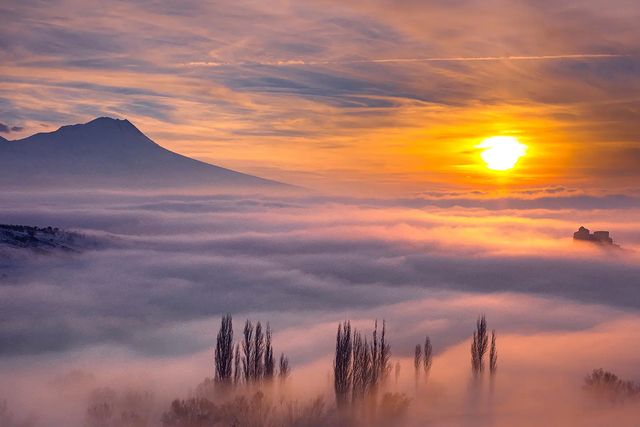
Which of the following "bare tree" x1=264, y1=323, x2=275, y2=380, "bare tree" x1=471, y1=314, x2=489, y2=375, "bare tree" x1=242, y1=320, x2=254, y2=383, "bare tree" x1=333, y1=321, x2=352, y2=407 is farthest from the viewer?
"bare tree" x1=471, y1=314, x2=489, y2=375

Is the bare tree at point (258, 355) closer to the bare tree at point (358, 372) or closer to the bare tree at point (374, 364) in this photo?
the bare tree at point (358, 372)

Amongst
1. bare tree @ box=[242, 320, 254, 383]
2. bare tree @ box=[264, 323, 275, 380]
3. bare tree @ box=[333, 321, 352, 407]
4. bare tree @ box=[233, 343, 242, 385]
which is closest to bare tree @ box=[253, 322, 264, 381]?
bare tree @ box=[242, 320, 254, 383]

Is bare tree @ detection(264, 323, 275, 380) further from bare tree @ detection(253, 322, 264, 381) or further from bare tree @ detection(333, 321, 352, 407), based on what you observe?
bare tree @ detection(333, 321, 352, 407)

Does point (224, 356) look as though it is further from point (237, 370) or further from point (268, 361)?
point (268, 361)

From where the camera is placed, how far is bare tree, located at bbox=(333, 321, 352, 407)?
293ft

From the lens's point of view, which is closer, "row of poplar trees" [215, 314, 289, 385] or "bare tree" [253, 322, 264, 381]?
"row of poplar trees" [215, 314, 289, 385]

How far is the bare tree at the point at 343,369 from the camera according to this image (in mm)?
89188

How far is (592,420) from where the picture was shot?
9250 cm

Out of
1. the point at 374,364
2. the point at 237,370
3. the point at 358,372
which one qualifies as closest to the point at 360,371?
the point at 358,372

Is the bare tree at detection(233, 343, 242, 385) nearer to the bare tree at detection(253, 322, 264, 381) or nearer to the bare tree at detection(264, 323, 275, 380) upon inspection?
the bare tree at detection(253, 322, 264, 381)

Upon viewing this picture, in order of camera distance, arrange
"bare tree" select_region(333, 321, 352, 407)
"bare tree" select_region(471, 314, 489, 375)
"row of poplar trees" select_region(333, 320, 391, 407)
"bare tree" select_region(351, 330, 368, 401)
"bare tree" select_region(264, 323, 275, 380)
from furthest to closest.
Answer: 1. "bare tree" select_region(471, 314, 489, 375)
2. "bare tree" select_region(264, 323, 275, 380)
3. "bare tree" select_region(351, 330, 368, 401)
4. "row of poplar trees" select_region(333, 320, 391, 407)
5. "bare tree" select_region(333, 321, 352, 407)

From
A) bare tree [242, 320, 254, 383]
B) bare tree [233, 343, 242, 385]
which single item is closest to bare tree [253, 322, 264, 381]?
bare tree [242, 320, 254, 383]

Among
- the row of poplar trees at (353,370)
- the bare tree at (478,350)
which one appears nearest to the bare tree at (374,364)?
the row of poplar trees at (353,370)

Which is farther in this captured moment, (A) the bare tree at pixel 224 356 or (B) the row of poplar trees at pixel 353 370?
(A) the bare tree at pixel 224 356
